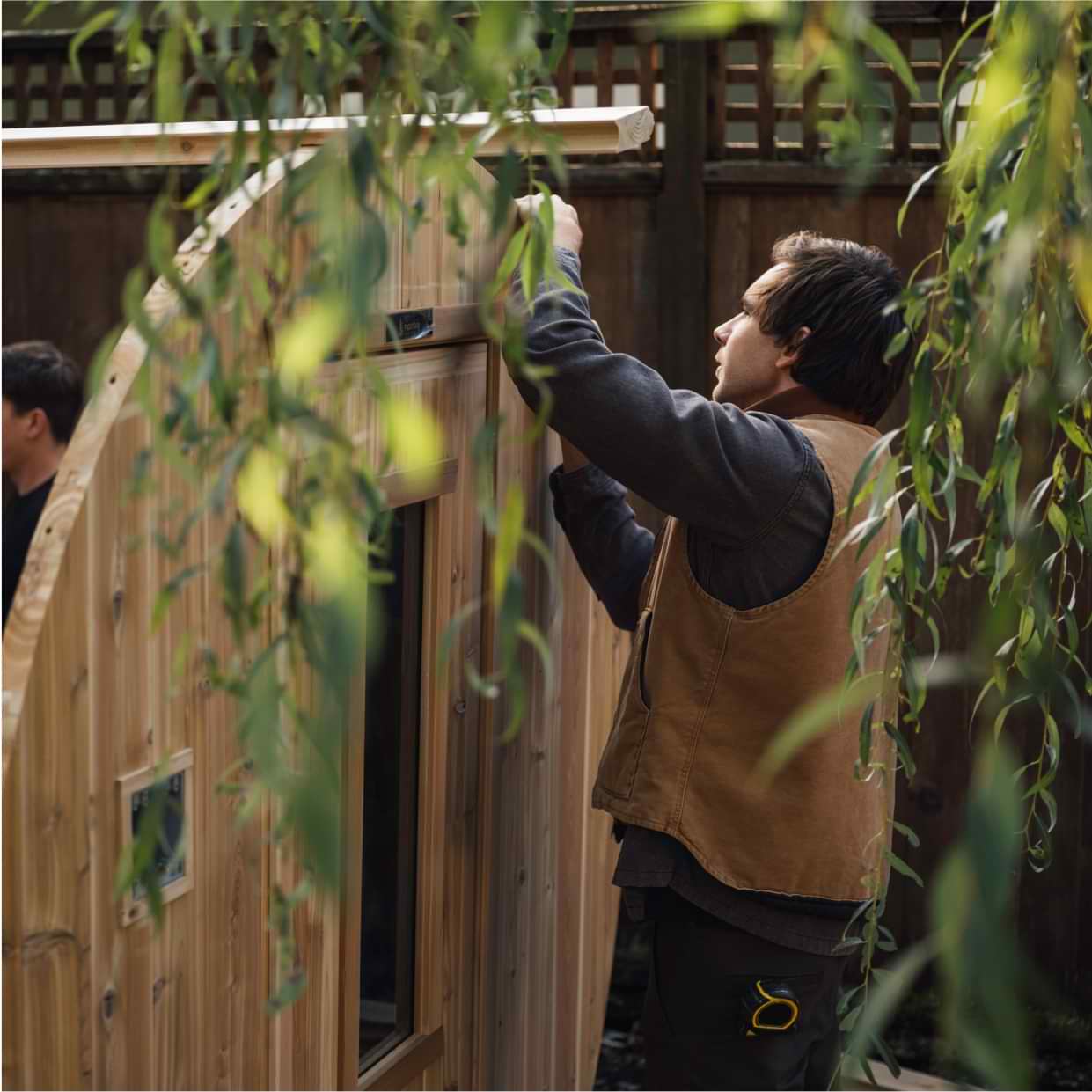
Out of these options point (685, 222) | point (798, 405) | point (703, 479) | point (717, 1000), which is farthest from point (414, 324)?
point (685, 222)

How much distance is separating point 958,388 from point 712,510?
0.78 m

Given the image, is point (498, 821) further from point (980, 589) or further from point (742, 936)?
point (980, 589)

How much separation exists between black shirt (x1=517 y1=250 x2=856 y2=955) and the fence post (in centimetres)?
165

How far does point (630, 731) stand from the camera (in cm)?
208

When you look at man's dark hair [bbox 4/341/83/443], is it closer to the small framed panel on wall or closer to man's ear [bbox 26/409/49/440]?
man's ear [bbox 26/409/49/440]

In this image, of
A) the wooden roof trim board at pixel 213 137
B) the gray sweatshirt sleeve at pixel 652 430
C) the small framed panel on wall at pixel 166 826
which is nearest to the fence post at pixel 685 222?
the wooden roof trim board at pixel 213 137

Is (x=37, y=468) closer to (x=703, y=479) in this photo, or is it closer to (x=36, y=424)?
(x=36, y=424)

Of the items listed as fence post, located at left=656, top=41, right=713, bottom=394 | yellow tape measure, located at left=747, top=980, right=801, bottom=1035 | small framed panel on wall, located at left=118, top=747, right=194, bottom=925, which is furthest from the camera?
fence post, located at left=656, top=41, right=713, bottom=394

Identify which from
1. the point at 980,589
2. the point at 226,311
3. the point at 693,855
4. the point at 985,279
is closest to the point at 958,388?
the point at 985,279

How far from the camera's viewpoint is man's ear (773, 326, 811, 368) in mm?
2080

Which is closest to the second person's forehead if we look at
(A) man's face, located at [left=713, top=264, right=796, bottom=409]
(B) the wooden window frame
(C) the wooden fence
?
(A) man's face, located at [left=713, top=264, right=796, bottom=409]

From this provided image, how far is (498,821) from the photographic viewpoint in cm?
235

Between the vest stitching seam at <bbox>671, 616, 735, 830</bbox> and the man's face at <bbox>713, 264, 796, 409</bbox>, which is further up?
the man's face at <bbox>713, 264, 796, 409</bbox>

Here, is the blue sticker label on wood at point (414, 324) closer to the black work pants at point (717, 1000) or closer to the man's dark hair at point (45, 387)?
the black work pants at point (717, 1000)
